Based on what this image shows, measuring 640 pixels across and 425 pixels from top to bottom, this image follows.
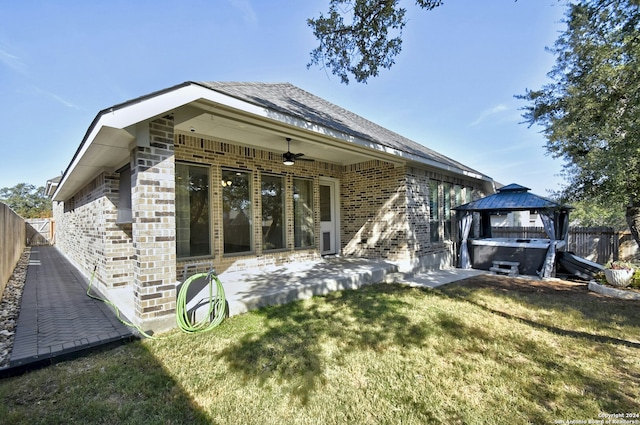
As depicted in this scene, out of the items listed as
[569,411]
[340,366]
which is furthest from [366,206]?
[569,411]

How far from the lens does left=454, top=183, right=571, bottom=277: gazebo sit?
771 centimetres

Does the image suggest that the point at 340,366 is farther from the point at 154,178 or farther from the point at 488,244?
the point at 488,244

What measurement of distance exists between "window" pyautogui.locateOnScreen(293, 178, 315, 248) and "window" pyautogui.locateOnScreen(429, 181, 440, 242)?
3.80 m

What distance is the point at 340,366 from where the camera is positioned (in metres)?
2.93

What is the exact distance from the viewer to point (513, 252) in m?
8.27

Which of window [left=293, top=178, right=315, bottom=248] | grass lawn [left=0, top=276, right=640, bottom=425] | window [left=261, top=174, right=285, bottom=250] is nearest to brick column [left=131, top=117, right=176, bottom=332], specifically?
grass lawn [left=0, top=276, right=640, bottom=425]

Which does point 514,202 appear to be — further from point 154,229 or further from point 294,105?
point 154,229

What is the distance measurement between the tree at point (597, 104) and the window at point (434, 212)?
3.09 metres

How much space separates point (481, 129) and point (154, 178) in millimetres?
15742

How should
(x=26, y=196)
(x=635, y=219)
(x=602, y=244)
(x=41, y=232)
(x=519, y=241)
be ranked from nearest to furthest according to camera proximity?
1. (x=635, y=219)
2. (x=519, y=241)
3. (x=602, y=244)
4. (x=41, y=232)
5. (x=26, y=196)

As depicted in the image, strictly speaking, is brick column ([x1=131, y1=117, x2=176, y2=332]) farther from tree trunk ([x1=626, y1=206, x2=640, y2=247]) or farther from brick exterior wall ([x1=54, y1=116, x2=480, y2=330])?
tree trunk ([x1=626, y1=206, x2=640, y2=247])

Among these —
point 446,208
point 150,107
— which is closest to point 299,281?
point 150,107

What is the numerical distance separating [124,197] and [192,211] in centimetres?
124

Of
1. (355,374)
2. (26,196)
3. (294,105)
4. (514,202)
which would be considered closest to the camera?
(355,374)
